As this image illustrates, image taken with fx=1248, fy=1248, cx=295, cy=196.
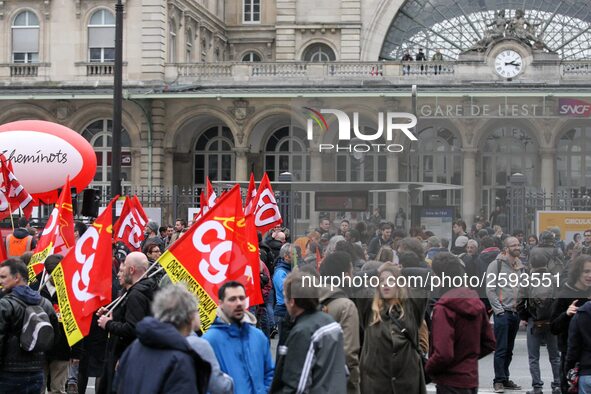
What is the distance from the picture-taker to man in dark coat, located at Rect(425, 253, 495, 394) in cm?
926

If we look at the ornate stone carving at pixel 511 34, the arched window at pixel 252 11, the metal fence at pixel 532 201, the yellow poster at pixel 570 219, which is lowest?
the yellow poster at pixel 570 219

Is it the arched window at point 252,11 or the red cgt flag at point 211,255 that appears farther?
the arched window at point 252,11

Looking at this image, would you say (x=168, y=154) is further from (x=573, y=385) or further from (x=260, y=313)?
(x=573, y=385)

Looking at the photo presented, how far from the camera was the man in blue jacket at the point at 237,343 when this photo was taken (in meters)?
8.06

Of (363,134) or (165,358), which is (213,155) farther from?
(165,358)

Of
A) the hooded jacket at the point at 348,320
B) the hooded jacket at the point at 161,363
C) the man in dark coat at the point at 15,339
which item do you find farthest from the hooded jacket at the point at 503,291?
the hooded jacket at the point at 161,363

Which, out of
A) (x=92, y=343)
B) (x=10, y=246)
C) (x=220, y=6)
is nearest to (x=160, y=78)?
(x=220, y=6)

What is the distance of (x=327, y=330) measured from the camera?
7922 millimetres

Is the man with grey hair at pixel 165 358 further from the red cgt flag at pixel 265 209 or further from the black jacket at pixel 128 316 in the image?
the red cgt flag at pixel 265 209

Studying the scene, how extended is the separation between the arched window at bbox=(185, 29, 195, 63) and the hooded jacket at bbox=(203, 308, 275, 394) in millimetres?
40267

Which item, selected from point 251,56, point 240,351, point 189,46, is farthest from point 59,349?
point 251,56

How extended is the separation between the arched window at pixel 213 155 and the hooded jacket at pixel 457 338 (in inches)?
1497

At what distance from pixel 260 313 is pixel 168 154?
91.3 feet

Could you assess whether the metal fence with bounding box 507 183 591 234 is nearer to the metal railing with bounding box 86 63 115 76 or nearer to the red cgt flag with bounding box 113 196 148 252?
the red cgt flag with bounding box 113 196 148 252
